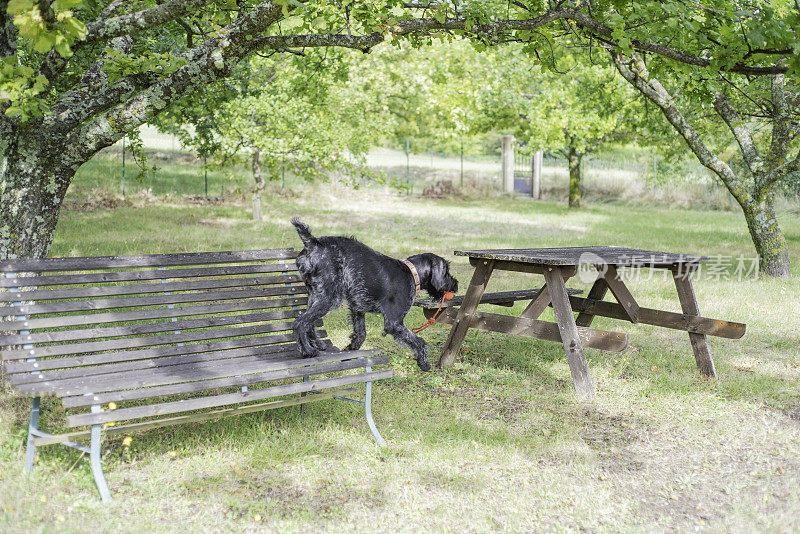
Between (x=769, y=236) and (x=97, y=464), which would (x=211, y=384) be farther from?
(x=769, y=236)

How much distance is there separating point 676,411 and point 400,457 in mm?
2246

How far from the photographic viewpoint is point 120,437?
163 inches

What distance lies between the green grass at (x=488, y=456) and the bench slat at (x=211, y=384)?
479 mm

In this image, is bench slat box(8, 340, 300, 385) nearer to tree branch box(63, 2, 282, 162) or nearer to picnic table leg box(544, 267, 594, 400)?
tree branch box(63, 2, 282, 162)

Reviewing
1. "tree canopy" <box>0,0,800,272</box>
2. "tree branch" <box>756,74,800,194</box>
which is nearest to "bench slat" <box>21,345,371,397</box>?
"tree canopy" <box>0,0,800,272</box>

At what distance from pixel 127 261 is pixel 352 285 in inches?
57.7

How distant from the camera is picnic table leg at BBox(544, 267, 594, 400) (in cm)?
530

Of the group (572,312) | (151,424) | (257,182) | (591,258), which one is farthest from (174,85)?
(257,182)

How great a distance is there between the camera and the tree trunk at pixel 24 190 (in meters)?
5.01

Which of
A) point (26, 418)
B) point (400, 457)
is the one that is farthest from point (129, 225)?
point (400, 457)

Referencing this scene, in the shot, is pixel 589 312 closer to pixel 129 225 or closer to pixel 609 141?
pixel 129 225

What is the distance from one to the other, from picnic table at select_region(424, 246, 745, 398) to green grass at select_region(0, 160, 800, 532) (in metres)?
0.27

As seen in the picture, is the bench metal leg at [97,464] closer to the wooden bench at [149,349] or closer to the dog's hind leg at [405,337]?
the wooden bench at [149,349]

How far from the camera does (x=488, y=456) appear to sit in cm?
421
